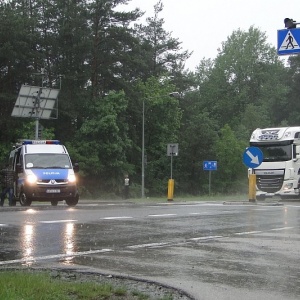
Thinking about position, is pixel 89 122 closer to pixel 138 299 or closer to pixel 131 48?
pixel 131 48

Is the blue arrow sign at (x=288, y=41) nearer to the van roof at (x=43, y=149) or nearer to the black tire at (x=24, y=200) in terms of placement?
the van roof at (x=43, y=149)

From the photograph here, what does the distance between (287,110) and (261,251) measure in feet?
286

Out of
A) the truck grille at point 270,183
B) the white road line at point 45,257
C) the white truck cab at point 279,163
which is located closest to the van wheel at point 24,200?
the white truck cab at point 279,163

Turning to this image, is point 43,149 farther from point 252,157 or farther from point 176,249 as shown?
point 176,249

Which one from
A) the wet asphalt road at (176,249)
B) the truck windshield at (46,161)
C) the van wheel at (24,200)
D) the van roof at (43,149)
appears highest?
the van roof at (43,149)

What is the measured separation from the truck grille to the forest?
19.5 meters

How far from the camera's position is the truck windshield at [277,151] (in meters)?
31.1

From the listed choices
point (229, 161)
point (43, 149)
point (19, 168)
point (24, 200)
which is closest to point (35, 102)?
point (43, 149)

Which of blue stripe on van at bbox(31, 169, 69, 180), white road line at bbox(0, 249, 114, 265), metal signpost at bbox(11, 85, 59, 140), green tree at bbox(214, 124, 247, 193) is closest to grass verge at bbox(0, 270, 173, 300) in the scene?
white road line at bbox(0, 249, 114, 265)

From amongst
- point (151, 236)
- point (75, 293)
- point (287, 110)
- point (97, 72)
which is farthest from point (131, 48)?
point (75, 293)

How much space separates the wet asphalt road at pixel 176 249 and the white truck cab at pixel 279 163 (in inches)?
639

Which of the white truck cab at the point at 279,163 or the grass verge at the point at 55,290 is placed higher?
the white truck cab at the point at 279,163

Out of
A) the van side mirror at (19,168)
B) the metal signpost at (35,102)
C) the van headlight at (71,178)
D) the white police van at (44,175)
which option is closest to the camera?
the white police van at (44,175)

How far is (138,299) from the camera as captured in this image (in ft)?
19.3
